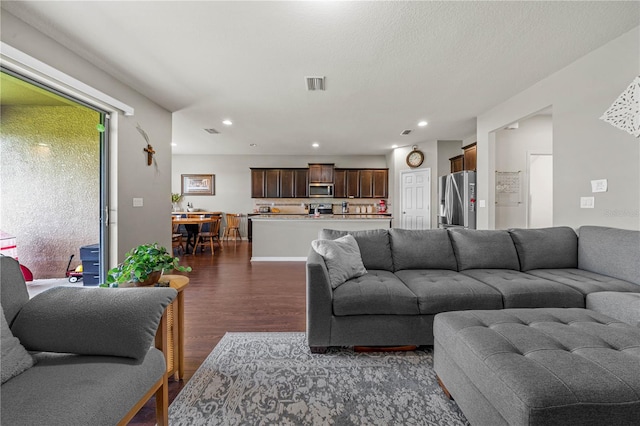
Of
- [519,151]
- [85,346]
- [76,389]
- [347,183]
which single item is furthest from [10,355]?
[347,183]

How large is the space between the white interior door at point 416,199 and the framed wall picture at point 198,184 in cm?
573

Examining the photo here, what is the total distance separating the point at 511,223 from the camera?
440 centimetres

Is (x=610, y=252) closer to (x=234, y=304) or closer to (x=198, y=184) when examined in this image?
(x=234, y=304)

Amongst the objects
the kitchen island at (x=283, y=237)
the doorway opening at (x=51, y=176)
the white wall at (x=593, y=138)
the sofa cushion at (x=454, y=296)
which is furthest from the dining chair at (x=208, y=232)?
the white wall at (x=593, y=138)

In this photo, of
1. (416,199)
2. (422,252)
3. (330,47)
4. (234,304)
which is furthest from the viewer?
(416,199)

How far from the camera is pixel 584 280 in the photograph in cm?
215

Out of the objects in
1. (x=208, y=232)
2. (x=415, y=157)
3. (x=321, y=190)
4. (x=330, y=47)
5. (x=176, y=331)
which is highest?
(x=330, y=47)

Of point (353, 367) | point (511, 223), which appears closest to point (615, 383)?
point (353, 367)

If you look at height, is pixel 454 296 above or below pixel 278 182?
below

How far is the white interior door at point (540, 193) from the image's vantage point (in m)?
4.75

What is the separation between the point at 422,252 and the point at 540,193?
3766 millimetres

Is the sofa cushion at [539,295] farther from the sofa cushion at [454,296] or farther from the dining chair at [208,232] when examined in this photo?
the dining chair at [208,232]

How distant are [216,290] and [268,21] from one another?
302cm

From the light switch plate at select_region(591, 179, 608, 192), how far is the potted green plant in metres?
3.63
